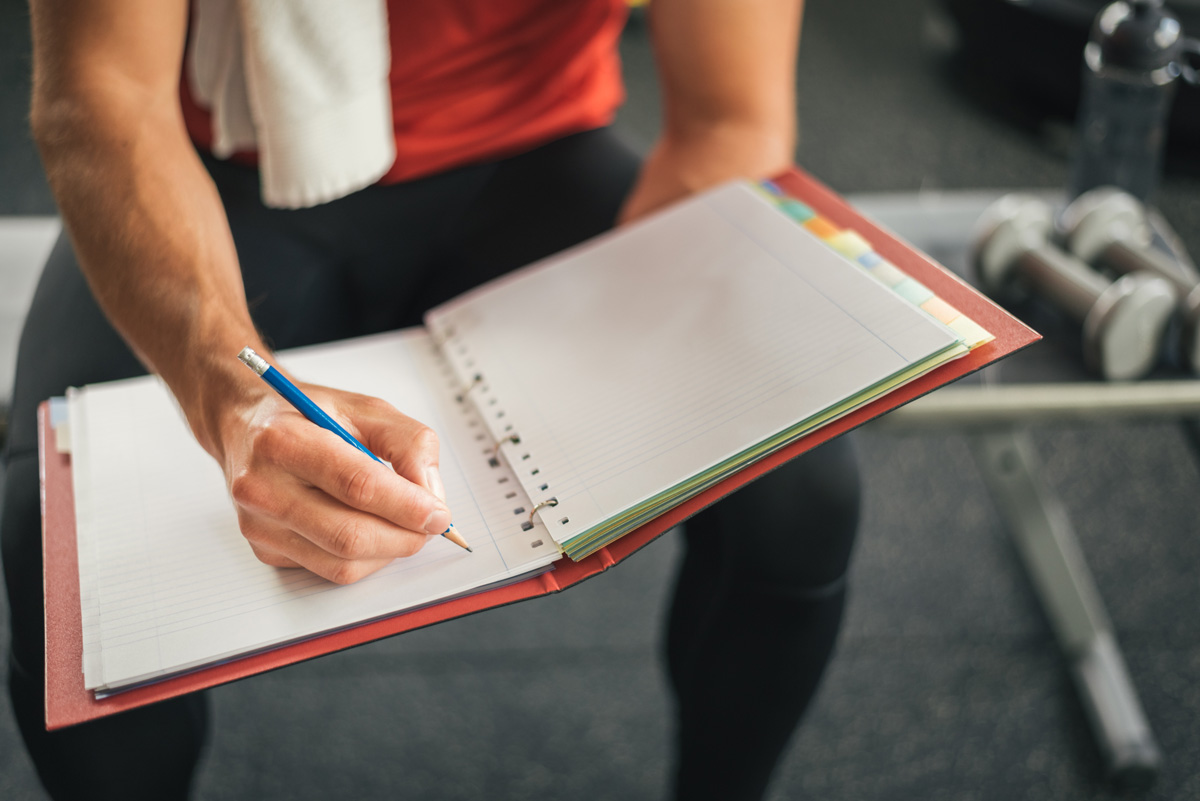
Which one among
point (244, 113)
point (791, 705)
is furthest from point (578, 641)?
point (244, 113)

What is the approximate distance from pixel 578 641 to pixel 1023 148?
61.6 inches

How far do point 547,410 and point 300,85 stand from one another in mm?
346

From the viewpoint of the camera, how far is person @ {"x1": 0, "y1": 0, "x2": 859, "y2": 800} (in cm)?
49

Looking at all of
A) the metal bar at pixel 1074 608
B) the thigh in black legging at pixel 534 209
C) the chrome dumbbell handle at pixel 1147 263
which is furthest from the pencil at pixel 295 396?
the metal bar at pixel 1074 608

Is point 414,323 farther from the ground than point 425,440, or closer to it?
closer to it

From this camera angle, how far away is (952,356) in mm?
496

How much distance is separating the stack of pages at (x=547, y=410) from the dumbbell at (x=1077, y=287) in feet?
0.99

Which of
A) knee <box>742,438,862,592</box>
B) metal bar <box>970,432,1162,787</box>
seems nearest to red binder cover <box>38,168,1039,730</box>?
knee <box>742,438,862,592</box>

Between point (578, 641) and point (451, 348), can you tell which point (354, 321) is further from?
point (578, 641)

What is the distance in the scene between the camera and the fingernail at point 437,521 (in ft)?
1.48

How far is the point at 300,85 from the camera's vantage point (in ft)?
2.34

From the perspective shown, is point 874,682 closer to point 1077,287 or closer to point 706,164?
point 1077,287

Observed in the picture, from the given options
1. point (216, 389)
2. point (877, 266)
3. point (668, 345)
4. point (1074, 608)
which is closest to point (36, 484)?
point (216, 389)

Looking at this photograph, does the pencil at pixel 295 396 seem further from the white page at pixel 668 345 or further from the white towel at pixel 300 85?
the white towel at pixel 300 85
